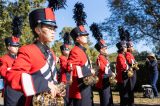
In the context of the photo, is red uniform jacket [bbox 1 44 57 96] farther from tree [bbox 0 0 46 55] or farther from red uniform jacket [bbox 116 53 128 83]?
tree [bbox 0 0 46 55]

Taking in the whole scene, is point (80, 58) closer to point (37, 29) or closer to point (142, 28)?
point (37, 29)

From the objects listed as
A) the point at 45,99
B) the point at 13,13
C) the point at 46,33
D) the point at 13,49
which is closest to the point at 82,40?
the point at 13,49

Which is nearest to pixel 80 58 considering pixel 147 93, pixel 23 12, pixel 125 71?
pixel 125 71

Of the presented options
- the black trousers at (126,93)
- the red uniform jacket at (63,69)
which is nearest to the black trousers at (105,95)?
the red uniform jacket at (63,69)

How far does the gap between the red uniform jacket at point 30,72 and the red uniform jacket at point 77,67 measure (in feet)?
8.72

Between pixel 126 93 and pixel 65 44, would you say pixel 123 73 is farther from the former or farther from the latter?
pixel 65 44

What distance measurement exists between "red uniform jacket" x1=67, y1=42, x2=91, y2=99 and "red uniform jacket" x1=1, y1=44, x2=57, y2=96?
266cm

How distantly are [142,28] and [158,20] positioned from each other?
6.25 ft

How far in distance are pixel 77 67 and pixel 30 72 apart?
9.39ft

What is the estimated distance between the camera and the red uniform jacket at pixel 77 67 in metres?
7.35

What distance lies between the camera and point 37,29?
186 inches

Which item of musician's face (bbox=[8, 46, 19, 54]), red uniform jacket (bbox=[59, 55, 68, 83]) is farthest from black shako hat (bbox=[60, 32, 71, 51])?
musician's face (bbox=[8, 46, 19, 54])

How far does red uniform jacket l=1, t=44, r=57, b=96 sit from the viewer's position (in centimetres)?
429

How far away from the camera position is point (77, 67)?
289 inches
